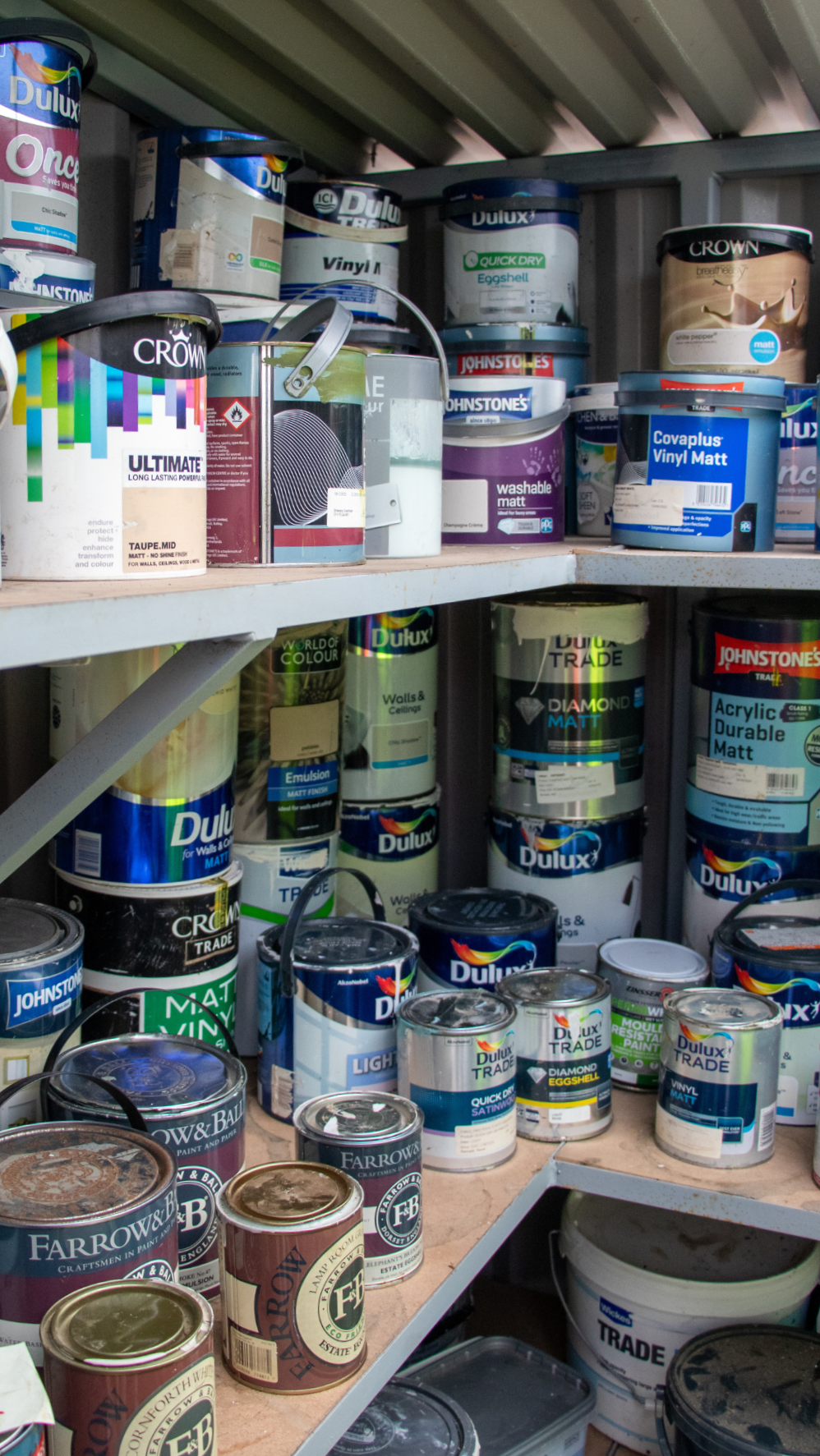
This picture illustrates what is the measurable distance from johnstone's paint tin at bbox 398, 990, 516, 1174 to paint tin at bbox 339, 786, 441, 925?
45 cm

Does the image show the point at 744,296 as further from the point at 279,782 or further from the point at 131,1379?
the point at 131,1379

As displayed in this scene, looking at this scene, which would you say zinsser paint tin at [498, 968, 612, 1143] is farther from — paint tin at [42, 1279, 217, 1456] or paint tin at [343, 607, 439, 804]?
paint tin at [42, 1279, 217, 1456]

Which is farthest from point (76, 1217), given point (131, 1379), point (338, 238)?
point (338, 238)

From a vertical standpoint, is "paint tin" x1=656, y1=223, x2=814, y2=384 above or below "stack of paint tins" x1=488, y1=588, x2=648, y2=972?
above

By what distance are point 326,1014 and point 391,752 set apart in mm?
536

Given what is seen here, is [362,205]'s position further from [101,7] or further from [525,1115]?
[525,1115]

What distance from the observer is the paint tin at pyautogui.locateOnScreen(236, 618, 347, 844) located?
68.0 inches

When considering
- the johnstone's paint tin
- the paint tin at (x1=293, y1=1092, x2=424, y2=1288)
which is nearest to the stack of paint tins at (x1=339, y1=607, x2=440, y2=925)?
the johnstone's paint tin

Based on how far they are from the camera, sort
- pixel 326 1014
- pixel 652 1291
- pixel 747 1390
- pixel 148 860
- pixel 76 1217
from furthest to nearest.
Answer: pixel 652 1291 < pixel 747 1390 < pixel 326 1014 < pixel 148 860 < pixel 76 1217

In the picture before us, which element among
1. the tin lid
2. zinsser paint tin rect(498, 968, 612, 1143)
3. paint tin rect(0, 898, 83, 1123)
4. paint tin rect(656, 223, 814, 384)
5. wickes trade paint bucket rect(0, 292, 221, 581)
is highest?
paint tin rect(656, 223, 814, 384)

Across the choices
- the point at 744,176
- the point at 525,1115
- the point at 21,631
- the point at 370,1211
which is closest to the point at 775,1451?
the point at 525,1115

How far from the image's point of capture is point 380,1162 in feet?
4.07

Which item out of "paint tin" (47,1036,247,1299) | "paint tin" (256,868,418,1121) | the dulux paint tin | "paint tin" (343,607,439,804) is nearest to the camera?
"paint tin" (47,1036,247,1299)

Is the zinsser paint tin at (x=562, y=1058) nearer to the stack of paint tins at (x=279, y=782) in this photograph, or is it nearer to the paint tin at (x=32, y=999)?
the stack of paint tins at (x=279, y=782)
